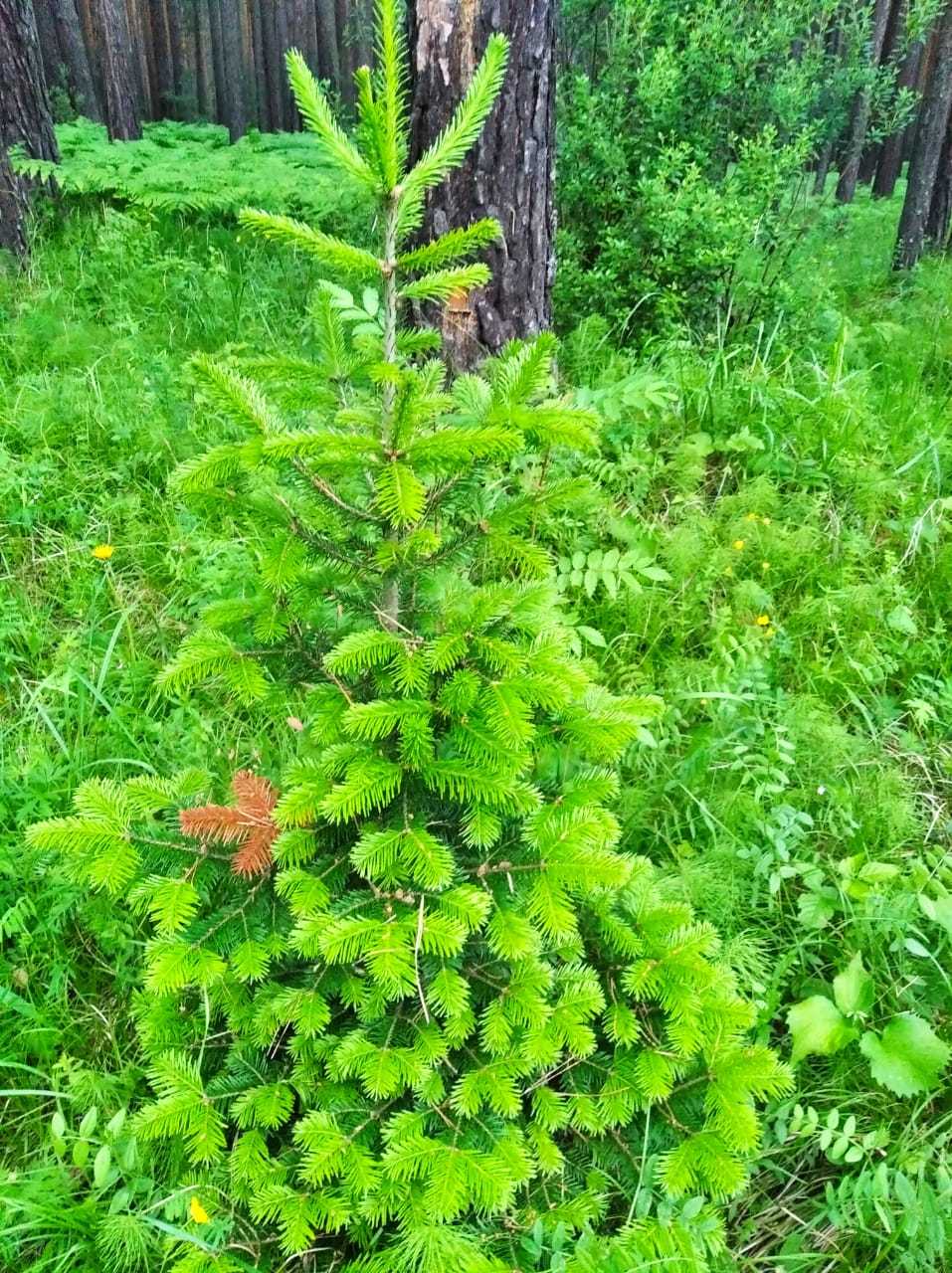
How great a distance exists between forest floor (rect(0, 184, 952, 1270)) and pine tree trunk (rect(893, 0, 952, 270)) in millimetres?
2436

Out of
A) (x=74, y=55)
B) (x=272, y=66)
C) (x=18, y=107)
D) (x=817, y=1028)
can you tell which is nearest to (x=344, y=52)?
(x=272, y=66)

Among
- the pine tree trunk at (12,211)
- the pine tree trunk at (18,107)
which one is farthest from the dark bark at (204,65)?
the pine tree trunk at (12,211)

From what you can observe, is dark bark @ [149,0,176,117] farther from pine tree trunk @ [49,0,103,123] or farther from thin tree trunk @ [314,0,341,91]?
pine tree trunk @ [49,0,103,123]

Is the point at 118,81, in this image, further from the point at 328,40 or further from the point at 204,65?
the point at 328,40

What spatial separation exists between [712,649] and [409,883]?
58.8 inches

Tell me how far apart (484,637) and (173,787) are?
733 millimetres

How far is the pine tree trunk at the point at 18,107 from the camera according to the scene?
4.89m

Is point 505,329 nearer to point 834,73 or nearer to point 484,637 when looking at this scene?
point 484,637

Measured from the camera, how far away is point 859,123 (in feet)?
28.1

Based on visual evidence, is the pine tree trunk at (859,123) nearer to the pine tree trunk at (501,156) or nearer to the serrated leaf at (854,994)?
the pine tree trunk at (501,156)

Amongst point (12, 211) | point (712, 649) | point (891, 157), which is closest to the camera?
point (712, 649)

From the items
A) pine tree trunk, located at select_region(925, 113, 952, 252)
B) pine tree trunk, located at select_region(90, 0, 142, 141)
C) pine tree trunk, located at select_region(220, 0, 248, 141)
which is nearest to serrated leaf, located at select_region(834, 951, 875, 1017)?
pine tree trunk, located at select_region(925, 113, 952, 252)

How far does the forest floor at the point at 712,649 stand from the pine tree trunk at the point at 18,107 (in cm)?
64

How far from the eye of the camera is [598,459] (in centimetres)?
321
